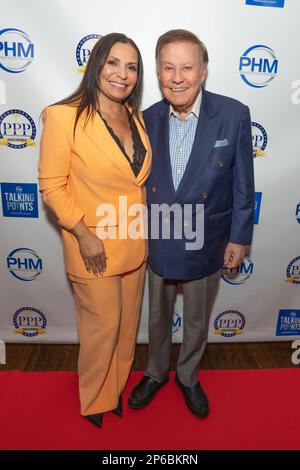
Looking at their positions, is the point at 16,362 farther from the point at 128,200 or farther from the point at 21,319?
the point at 128,200

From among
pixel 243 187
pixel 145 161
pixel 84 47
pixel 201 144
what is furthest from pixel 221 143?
pixel 84 47

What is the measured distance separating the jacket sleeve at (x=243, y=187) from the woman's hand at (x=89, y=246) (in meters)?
0.64

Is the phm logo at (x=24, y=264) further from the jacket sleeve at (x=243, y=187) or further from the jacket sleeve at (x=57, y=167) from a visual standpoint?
the jacket sleeve at (x=243, y=187)

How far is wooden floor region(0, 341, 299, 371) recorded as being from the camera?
2500 millimetres

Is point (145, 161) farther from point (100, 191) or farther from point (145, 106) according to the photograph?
point (145, 106)

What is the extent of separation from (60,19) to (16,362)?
200cm

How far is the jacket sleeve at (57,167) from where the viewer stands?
1521mm

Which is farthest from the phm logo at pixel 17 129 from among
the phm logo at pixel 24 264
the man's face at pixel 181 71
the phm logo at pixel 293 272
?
the phm logo at pixel 293 272

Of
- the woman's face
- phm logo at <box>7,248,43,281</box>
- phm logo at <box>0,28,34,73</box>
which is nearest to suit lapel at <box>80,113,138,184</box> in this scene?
the woman's face

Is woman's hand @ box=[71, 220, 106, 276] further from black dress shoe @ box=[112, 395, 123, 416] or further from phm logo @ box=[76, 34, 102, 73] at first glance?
phm logo @ box=[76, 34, 102, 73]

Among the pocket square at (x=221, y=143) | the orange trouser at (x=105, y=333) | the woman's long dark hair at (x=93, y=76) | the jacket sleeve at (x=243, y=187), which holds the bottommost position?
the orange trouser at (x=105, y=333)

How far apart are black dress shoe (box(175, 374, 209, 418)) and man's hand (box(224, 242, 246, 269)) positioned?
690 mm

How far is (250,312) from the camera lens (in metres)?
2.73

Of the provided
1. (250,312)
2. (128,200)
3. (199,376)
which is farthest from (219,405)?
(128,200)
